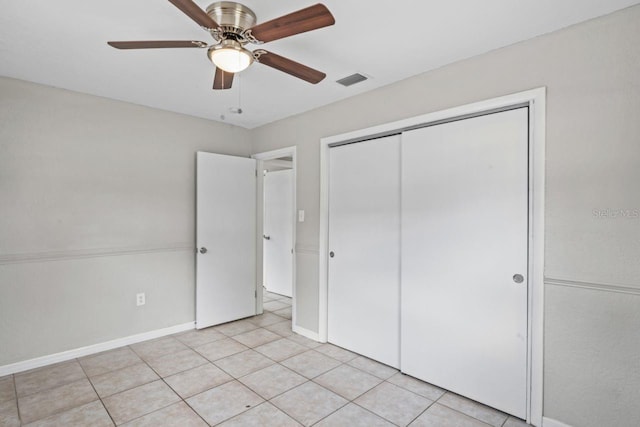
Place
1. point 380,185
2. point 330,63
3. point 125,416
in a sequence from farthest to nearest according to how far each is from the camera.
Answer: point 380,185, point 330,63, point 125,416

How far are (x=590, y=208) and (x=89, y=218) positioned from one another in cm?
386

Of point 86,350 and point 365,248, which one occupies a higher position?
point 365,248

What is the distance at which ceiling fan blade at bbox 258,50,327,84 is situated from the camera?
1749mm

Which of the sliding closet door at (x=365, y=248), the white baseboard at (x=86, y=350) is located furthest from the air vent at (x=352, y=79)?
the white baseboard at (x=86, y=350)

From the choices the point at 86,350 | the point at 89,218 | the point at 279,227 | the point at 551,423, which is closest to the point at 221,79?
the point at 89,218

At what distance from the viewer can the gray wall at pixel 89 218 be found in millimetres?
2639

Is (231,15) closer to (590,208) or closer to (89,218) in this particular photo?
(590,208)

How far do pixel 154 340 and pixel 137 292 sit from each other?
53 cm

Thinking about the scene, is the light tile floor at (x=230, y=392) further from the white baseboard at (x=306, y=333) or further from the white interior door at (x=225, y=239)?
the white interior door at (x=225, y=239)

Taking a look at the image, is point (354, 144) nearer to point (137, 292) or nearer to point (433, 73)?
point (433, 73)

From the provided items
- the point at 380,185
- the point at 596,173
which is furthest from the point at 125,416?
the point at 596,173

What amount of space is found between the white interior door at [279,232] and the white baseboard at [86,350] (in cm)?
171

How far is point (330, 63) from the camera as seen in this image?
2.38 m

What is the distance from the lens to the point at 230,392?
2363 mm
